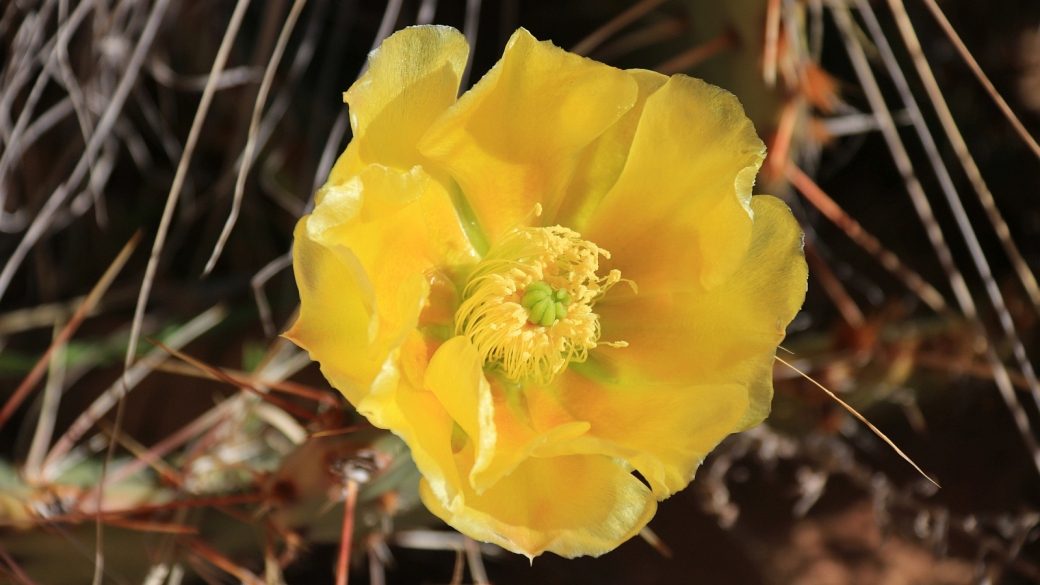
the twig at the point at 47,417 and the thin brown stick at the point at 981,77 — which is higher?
the thin brown stick at the point at 981,77

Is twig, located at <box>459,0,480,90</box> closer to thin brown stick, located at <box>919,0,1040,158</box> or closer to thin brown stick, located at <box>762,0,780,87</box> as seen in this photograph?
thin brown stick, located at <box>762,0,780,87</box>

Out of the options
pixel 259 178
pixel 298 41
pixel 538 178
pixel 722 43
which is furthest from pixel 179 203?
pixel 722 43

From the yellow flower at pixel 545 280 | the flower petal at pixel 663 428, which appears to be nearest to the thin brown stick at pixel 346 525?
the yellow flower at pixel 545 280

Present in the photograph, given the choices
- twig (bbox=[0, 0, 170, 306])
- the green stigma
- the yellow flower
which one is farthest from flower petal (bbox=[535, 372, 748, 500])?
twig (bbox=[0, 0, 170, 306])

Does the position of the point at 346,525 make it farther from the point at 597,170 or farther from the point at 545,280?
the point at 597,170

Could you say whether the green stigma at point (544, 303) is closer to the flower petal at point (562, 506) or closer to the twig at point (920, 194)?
the flower petal at point (562, 506)
